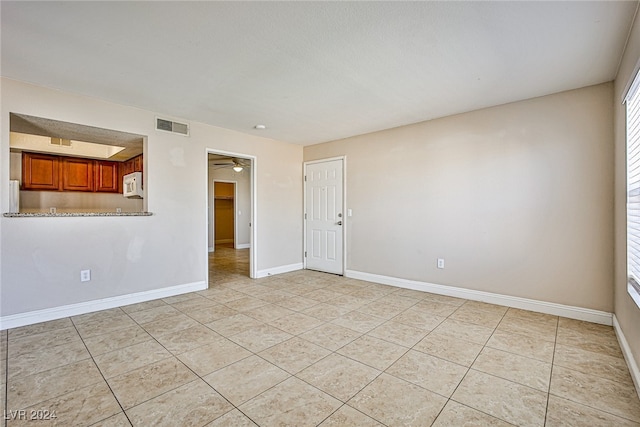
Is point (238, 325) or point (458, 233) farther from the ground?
point (458, 233)

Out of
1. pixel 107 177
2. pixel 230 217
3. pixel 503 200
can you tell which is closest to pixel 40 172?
pixel 107 177

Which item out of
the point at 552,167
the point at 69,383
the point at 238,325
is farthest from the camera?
the point at 552,167

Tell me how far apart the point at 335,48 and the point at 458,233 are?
282 cm

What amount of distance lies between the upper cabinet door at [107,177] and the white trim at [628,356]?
23.3 feet

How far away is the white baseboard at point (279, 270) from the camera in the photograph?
5123mm

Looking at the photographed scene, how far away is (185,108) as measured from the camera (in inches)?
144

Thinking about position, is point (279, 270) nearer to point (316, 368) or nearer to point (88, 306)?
point (88, 306)

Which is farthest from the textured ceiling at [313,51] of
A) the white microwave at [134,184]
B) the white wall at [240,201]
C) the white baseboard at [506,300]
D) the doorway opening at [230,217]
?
the white wall at [240,201]

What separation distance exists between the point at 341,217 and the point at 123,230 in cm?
325

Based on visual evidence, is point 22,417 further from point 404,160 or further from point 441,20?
point 404,160

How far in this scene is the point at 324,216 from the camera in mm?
5473

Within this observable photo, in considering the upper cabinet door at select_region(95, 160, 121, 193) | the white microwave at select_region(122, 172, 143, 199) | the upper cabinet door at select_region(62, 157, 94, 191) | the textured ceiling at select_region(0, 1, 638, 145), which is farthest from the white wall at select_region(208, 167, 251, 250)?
the textured ceiling at select_region(0, 1, 638, 145)

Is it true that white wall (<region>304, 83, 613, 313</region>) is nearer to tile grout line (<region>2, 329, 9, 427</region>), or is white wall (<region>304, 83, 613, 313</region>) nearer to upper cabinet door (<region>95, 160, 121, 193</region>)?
tile grout line (<region>2, 329, 9, 427</region>)

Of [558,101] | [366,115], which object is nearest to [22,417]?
[366,115]
